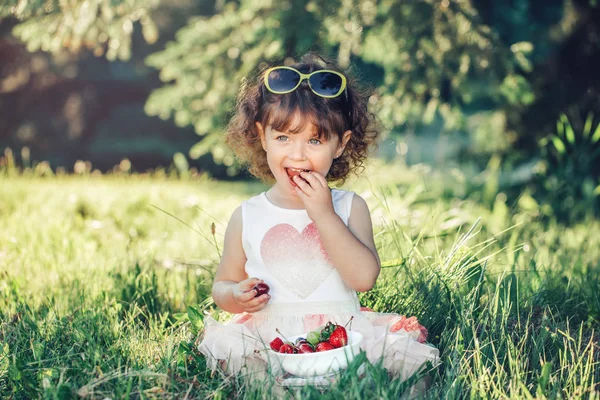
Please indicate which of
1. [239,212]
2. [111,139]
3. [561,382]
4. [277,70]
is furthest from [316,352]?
[111,139]

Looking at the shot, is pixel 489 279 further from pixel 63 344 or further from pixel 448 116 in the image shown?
pixel 448 116

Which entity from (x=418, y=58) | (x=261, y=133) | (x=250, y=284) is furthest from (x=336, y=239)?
(x=418, y=58)

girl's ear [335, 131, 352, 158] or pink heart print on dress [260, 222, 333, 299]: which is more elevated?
girl's ear [335, 131, 352, 158]

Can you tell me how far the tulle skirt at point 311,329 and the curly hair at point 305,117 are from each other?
0.59m

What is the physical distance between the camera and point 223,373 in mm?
2203

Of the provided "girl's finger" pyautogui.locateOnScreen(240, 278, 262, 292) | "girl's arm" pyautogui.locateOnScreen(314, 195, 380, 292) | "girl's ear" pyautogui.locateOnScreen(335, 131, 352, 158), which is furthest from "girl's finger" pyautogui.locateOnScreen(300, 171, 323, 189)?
"girl's finger" pyautogui.locateOnScreen(240, 278, 262, 292)

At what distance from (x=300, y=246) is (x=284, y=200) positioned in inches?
7.3

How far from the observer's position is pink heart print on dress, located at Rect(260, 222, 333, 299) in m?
2.37

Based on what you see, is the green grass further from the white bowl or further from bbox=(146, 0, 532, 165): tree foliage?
bbox=(146, 0, 532, 165): tree foliage

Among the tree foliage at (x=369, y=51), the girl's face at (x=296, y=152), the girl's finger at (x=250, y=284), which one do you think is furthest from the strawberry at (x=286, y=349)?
the tree foliage at (x=369, y=51)

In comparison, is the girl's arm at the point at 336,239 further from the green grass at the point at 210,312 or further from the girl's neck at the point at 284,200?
the green grass at the point at 210,312

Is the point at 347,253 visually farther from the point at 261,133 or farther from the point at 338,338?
the point at 261,133

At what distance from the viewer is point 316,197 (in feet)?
7.39

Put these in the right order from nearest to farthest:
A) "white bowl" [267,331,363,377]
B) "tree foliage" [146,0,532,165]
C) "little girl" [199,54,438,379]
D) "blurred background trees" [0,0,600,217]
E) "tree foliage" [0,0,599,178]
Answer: "white bowl" [267,331,363,377]
"little girl" [199,54,438,379]
"tree foliage" [0,0,599,178]
"blurred background trees" [0,0,600,217]
"tree foliage" [146,0,532,165]
